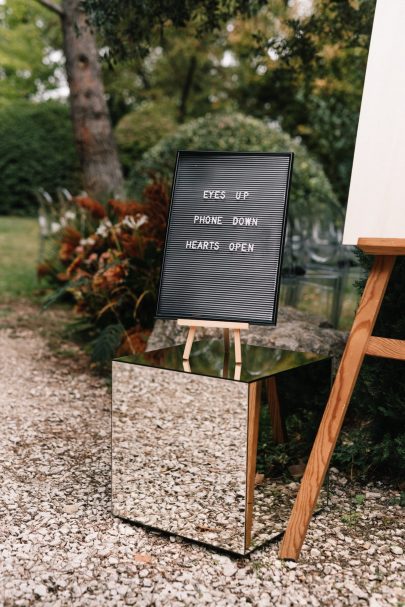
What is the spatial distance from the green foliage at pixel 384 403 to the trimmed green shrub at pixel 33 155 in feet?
34.0

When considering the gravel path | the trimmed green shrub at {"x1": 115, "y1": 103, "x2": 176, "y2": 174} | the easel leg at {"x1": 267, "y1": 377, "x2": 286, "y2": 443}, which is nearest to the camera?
the gravel path

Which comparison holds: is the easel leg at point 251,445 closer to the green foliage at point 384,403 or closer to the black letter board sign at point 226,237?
the black letter board sign at point 226,237

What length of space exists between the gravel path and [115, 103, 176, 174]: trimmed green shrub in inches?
377

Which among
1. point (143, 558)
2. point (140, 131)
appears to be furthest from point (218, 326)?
point (140, 131)

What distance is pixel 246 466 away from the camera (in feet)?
7.46

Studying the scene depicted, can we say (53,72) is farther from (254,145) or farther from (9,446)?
(9,446)

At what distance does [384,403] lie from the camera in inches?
112

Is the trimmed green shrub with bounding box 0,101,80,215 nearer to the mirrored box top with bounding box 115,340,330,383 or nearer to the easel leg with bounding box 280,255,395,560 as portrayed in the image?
the mirrored box top with bounding box 115,340,330,383

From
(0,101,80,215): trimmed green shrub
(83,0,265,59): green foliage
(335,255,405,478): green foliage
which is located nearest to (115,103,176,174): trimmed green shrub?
(0,101,80,215): trimmed green shrub

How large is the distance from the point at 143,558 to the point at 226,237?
44.7 inches

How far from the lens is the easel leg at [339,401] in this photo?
2.23m

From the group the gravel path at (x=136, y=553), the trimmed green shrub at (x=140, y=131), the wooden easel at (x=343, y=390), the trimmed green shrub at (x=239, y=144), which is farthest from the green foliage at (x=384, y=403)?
the trimmed green shrub at (x=140, y=131)

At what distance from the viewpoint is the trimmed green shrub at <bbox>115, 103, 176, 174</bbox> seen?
12172mm

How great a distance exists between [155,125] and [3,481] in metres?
10.1
